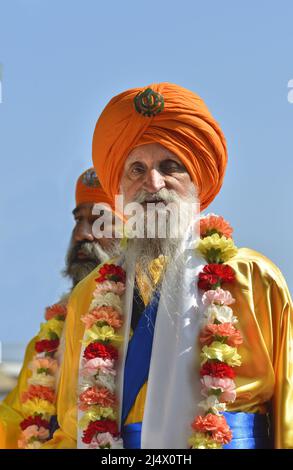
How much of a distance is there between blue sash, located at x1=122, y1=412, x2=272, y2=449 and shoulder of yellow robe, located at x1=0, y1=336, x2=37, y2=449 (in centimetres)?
119

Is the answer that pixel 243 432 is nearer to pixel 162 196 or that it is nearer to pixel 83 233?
pixel 162 196

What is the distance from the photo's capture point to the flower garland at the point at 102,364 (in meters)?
6.02

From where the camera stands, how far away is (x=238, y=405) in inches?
234

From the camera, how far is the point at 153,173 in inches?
255

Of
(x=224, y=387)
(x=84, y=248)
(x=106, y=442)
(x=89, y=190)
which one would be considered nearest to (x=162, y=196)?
(x=224, y=387)

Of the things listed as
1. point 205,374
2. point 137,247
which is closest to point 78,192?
point 137,247

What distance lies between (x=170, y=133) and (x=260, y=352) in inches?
51.1

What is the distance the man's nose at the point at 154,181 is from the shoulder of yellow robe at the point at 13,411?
5.11ft

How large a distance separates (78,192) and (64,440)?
120 inches

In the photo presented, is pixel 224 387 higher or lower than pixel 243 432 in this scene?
higher

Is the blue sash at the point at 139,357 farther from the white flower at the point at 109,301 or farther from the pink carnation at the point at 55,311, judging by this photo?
the pink carnation at the point at 55,311

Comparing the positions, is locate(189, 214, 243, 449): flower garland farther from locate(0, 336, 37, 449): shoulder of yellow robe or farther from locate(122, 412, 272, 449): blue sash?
locate(0, 336, 37, 449): shoulder of yellow robe
